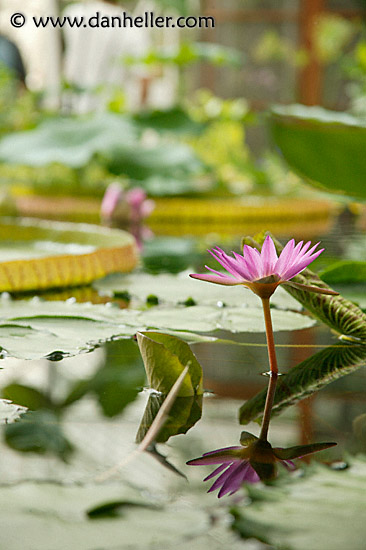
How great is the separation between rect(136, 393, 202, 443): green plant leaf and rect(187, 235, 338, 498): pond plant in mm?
32

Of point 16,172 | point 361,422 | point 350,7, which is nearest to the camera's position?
point 361,422

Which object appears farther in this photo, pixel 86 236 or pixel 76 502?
pixel 86 236

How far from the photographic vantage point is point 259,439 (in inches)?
14.4

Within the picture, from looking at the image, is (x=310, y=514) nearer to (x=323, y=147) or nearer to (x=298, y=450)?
(x=298, y=450)

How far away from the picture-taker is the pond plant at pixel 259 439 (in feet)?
1.03

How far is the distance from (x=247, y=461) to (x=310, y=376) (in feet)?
0.57

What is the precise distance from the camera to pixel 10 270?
79 centimetres

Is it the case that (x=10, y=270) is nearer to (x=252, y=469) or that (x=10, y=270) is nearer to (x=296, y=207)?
(x=252, y=469)

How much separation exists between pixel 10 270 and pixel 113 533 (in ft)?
1.88

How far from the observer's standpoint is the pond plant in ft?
1.03

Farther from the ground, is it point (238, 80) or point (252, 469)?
point (238, 80)

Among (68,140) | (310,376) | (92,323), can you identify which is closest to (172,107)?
(68,140)

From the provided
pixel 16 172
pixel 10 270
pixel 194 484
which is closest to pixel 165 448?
pixel 194 484

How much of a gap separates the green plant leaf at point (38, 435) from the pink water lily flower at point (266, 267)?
13cm
